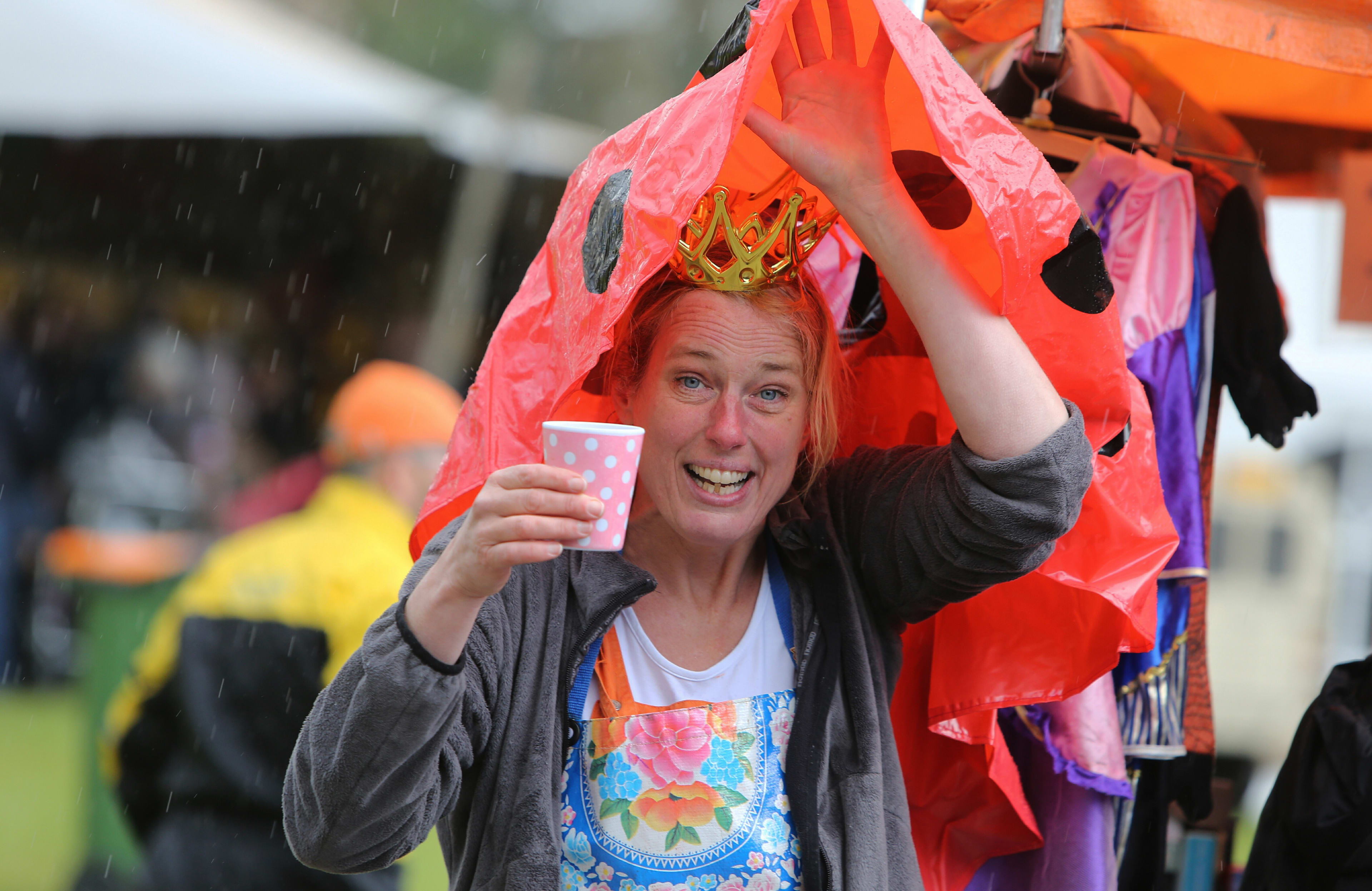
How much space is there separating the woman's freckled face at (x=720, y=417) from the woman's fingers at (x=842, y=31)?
14.6 inches

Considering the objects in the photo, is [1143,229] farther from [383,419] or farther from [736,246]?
[383,419]

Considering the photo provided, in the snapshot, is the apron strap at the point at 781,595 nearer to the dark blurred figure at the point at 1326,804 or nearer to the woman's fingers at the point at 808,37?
the woman's fingers at the point at 808,37

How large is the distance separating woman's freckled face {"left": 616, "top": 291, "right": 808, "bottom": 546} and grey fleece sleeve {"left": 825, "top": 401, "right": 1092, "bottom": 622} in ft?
0.54

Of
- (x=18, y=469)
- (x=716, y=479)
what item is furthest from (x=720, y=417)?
(x=18, y=469)

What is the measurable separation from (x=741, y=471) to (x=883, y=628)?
369 mm

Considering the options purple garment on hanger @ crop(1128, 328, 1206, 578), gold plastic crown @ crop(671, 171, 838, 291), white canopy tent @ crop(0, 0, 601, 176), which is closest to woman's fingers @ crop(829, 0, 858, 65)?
gold plastic crown @ crop(671, 171, 838, 291)

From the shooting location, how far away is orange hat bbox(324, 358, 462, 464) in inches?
154

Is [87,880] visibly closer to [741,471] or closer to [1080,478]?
[741,471]

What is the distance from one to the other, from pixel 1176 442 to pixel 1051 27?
Answer: 0.86 metres

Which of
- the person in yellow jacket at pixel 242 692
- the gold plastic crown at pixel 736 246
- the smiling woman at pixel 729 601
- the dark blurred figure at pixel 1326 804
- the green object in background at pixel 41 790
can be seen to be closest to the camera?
the smiling woman at pixel 729 601

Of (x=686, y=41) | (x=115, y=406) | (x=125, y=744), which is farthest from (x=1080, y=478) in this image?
(x=115, y=406)

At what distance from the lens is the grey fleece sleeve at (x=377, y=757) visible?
133 centimetres

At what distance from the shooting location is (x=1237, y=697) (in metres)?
7.20

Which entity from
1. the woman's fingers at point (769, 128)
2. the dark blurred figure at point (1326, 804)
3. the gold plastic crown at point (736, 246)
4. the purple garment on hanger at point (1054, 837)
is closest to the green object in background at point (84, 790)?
the purple garment on hanger at point (1054, 837)
